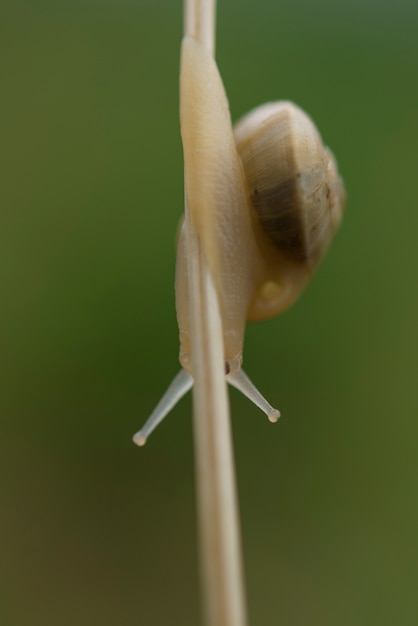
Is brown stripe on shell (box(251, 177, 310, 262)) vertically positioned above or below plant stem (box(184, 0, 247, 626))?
above

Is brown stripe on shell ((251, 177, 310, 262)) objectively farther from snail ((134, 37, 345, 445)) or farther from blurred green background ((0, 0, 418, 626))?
blurred green background ((0, 0, 418, 626))

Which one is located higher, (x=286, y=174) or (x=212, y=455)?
(x=286, y=174)

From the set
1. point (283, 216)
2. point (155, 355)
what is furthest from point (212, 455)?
point (155, 355)

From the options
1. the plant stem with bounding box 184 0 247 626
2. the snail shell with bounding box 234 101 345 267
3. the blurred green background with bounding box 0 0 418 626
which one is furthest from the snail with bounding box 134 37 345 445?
the blurred green background with bounding box 0 0 418 626

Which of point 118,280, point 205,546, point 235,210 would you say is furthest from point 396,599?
point 205,546

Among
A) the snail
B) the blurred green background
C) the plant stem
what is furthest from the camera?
the blurred green background

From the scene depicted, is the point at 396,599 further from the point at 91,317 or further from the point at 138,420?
the point at 91,317

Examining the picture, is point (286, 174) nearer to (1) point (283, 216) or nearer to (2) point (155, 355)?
(1) point (283, 216)
